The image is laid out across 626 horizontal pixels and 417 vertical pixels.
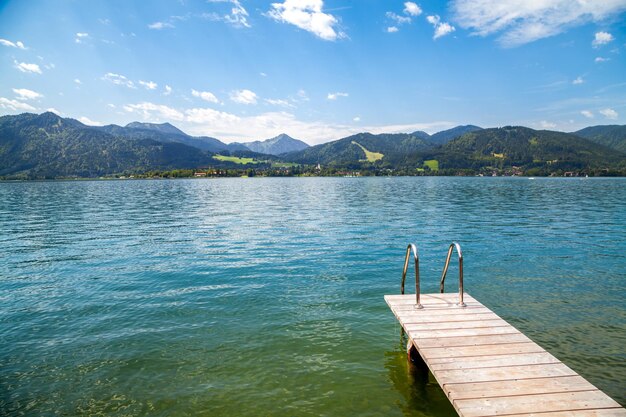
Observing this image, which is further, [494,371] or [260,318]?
[260,318]

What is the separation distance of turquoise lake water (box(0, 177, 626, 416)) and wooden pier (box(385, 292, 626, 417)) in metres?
1.71

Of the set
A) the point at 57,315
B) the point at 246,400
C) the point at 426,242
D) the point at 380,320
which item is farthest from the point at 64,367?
the point at 426,242

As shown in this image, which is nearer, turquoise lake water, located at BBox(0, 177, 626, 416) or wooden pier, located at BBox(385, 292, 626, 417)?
wooden pier, located at BBox(385, 292, 626, 417)

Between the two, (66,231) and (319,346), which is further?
(66,231)

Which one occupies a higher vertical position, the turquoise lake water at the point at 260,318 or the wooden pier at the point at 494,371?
the wooden pier at the point at 494,371

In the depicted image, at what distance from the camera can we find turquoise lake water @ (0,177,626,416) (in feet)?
30.5

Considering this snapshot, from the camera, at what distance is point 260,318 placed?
1406 centimetres

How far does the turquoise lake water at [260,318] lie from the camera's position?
930 centimetres

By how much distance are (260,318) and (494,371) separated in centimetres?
910

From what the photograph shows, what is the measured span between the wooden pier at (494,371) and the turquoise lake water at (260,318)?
Result: 1.71m

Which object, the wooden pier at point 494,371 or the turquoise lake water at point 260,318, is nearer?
the wooden pier at point 494,371

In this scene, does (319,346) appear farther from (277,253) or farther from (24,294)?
(24,294)

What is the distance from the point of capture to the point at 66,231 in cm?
3644

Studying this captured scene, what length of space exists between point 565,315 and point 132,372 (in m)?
16.1
